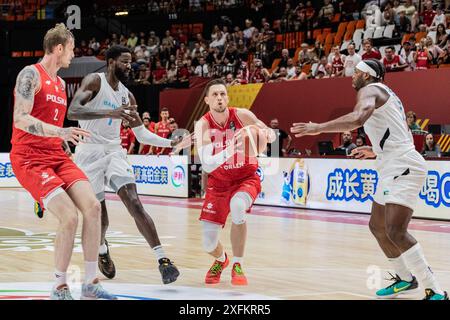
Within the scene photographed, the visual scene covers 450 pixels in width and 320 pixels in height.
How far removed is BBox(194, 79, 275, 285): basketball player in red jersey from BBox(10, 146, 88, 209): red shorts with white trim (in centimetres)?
189

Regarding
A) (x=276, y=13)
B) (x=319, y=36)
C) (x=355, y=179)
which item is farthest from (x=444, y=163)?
(x=276, y=13)

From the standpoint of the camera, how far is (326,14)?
24.4m

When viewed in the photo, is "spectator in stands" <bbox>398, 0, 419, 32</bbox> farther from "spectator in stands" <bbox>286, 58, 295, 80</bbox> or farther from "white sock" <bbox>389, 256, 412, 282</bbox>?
"white sock" <bbox>389, 256, 412, 282</bbox>

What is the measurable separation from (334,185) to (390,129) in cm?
1011

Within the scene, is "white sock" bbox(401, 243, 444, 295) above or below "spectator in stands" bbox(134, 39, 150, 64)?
below

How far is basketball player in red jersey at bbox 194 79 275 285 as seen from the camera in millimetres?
8125

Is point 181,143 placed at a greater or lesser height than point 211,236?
greater

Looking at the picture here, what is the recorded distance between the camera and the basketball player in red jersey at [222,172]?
26.7 feet

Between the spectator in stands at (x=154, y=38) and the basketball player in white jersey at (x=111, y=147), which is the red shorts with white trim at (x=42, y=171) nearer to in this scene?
the basketball player in white jersey at (x=111, y=147)

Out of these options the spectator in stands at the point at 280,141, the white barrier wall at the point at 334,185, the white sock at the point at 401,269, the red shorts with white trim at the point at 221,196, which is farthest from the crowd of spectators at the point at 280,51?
the white sock at the point at 401,269

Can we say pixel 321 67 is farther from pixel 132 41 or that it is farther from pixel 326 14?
pixel 132 41

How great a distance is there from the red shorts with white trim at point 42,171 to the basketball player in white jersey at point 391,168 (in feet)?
6.17

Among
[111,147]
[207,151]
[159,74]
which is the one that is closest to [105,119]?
[111,147]

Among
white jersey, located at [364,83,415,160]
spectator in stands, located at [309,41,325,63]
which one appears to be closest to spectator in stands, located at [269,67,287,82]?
spectator in stands, located at [309,41,325,63]
